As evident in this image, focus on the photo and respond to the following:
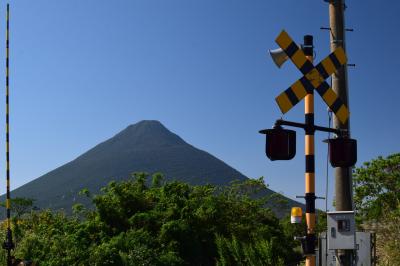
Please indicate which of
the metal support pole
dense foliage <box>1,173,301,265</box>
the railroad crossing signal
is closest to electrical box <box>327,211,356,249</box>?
the metal support pole

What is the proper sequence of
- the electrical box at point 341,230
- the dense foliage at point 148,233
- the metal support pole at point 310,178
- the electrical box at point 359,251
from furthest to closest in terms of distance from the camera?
the dense foliage at point 148,233 → the electrical box at point 359,251 → the metal support pole at point 310,178 → the electrical box at point 341,230

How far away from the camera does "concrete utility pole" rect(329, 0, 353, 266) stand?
9.27 meters

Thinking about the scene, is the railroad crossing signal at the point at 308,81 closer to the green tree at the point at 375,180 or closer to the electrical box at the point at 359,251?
the electrical box at the point at 359,251

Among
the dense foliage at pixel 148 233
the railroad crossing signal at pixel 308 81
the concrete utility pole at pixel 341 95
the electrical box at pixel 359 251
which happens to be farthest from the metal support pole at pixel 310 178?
the dense foliage at pixel 148 233

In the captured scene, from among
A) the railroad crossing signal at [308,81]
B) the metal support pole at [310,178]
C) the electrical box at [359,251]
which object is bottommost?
the electrical box at [359,251]

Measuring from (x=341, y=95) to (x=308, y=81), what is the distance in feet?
3.20

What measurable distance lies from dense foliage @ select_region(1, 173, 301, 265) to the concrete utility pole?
995 centimetres

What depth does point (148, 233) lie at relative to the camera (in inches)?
928

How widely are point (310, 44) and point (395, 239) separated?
632 centimetres

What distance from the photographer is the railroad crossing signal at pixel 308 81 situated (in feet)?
28.8

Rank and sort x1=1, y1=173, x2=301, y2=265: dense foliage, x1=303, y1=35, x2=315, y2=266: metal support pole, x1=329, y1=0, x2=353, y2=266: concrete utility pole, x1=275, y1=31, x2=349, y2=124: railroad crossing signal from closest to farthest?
x1=303, y1=35, x2=315, y2=266: metal support pole → x1=275, y1=31, x2=349, y2=124: railroad crossing signal → x1=329, y1=0, x2=353, y2=266: concrete utility pole → x1=1, y1=173, x2=301, y2=265: dense foliage

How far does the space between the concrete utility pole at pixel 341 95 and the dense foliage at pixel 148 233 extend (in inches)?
392

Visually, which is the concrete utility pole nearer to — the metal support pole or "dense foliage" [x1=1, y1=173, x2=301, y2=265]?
the metal support pole

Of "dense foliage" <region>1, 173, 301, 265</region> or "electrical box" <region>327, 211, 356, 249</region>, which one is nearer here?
"electrical box" <region>327, 211, 356, 249</region>
